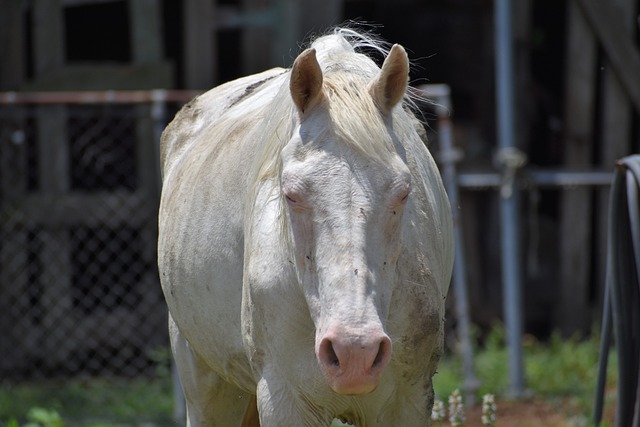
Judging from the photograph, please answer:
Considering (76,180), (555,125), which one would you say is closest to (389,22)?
(555,125)

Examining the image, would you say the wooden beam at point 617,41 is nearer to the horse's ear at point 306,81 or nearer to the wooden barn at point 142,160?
the wooden barn at point 142,160

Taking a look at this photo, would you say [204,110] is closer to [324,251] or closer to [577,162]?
[324,251]

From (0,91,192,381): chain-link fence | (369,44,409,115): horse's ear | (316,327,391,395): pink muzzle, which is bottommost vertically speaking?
(0,91,192,381): chain-link fence

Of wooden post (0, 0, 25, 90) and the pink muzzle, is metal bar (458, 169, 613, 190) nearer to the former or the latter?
wooden post (0, 0, 25, 90)

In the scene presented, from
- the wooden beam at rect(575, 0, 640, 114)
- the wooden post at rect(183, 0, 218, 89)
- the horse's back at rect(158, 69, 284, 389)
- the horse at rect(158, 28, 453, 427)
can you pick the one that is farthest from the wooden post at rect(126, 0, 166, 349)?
the horse at rect(158, 28, 453, 427)

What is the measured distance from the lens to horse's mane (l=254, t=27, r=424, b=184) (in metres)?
2.71

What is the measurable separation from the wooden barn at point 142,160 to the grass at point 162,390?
334mm

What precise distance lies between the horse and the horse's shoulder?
1.60 feet

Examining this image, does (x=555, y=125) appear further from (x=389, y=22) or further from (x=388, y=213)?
(x=388, y=213)

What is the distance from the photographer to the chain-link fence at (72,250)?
6.67 meters

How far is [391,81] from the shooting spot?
9.33 feet

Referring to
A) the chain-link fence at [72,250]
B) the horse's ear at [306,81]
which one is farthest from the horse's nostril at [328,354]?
the chain-link fence at [72,250]

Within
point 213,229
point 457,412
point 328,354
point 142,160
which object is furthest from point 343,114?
point 142,160

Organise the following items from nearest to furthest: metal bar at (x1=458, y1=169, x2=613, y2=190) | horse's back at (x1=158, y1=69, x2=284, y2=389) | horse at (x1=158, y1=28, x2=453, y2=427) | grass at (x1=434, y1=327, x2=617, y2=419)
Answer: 1. horse at (x1=158, y1=28, x2=453, y2=427)
2. horse's back at (x1=158, y1=69, x2=284, y2=389)
3. grass at (x1=434, y1=327, x2=617, y2=419)
4. metal bar at (x1=458, y1=169, x2=613, y2=190)
